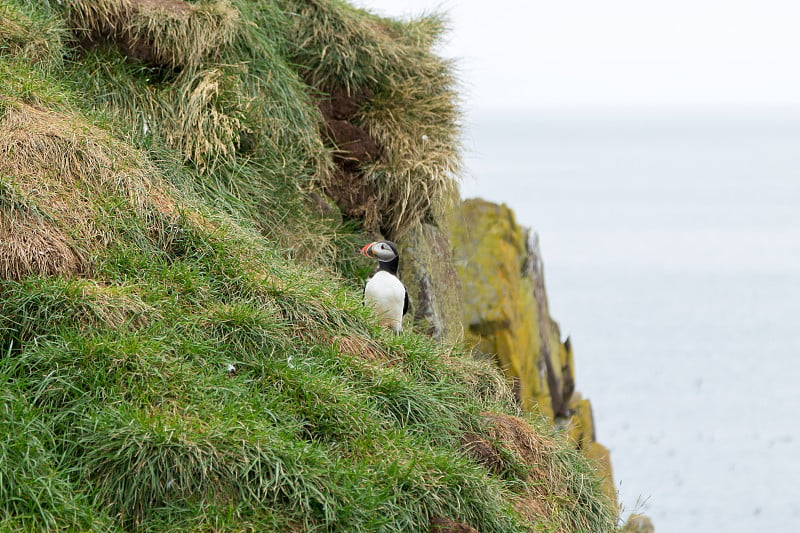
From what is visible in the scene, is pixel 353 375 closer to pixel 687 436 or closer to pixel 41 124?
pixel 41 124

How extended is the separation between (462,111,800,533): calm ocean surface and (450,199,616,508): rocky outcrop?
91 centimetres

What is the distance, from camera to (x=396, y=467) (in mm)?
4215

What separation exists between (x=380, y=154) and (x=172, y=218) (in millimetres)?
2741

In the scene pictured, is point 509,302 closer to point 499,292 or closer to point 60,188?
point 499,292

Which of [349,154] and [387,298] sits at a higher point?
[349,154]

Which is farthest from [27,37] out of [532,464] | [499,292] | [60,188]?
[499,292]

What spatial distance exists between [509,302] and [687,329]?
43101 millimetres

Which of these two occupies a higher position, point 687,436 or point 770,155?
point 770,155

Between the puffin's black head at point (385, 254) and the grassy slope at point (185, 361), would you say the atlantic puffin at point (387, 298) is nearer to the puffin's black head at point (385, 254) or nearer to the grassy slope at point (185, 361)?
the puffin's black head at point (385, 254)

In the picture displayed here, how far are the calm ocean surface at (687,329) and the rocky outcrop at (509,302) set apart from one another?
0.91 meters

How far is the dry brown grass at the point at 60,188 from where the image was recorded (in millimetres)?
4582

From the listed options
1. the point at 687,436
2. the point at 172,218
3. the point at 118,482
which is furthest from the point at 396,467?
the point at 687,436

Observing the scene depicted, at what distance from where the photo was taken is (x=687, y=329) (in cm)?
4997

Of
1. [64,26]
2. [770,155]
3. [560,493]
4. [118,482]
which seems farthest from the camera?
[770,155]
